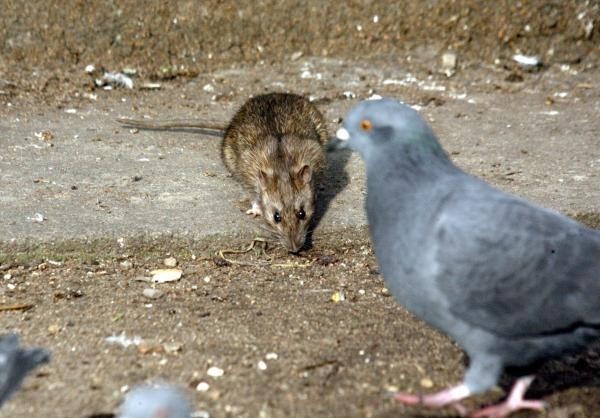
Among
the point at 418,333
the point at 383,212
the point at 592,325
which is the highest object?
the point at 383,212

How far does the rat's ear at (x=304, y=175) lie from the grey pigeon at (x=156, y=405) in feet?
9.84

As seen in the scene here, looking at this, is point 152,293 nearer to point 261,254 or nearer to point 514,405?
point 261,254

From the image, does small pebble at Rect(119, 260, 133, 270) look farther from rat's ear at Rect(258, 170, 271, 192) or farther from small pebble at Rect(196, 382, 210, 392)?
small pebble at Rect(196, 382, 210, 392)

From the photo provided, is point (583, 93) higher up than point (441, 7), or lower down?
lower down

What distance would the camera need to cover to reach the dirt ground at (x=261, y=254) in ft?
13.3

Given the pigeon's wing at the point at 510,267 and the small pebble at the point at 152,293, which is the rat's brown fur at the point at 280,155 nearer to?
the small pebble at the point at 152,293

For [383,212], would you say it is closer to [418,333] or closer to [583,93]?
[418,333]

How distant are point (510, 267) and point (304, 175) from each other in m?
2.96

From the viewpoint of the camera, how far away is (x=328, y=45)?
8.59 meters

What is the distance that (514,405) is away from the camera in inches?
149

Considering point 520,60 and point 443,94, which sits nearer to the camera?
point 443,94

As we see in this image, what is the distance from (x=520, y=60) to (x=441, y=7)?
885mm

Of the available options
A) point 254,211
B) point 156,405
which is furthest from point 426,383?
point 254,211

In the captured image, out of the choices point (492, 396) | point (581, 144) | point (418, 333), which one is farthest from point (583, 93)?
point (492, 396)
